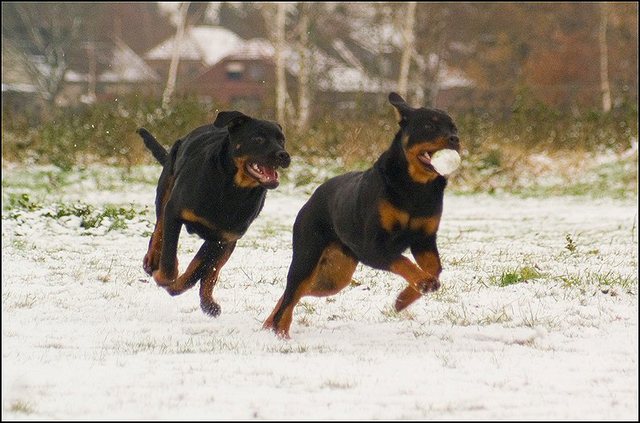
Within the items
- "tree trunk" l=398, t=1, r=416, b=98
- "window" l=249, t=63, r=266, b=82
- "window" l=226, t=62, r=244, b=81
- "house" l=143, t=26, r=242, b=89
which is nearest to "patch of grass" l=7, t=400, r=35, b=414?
"tree trunk" l=398, t=1, r=416, b=98

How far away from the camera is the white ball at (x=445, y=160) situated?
559cm

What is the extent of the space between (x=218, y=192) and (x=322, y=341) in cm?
132

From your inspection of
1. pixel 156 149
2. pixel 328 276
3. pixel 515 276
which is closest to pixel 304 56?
pixel 156 149

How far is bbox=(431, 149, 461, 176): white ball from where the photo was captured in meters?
5.59

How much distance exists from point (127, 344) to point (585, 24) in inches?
1808

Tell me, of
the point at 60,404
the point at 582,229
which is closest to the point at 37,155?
the point at 582,229

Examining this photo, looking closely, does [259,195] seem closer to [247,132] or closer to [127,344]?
[247,132]

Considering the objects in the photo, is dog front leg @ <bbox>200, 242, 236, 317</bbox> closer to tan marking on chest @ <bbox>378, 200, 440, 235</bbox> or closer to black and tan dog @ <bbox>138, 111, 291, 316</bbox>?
black and tan dog @ <bbox>138, 111, 291, 316</bbox>

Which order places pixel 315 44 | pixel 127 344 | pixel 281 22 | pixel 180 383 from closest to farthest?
pixel 180 383 → pixel 127 344 → pixel 281 22 → pixel 315 44

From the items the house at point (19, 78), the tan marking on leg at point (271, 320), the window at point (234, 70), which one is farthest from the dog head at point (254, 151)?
the window at point (234, 70)

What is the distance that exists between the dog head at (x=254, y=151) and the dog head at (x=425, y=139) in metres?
0.95

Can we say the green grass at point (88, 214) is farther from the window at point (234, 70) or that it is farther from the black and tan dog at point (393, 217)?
the window at point (234, 70)

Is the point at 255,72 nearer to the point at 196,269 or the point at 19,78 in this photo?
the point at 19,78

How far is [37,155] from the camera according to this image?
20328 mm
